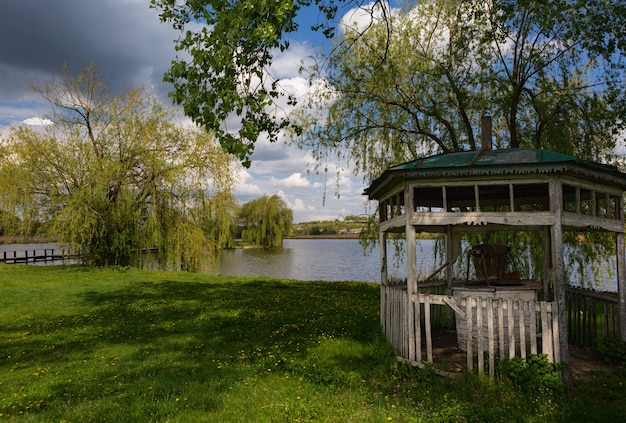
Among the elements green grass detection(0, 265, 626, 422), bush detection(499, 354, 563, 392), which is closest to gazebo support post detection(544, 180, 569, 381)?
bush detection(499, 354, 563, 392)

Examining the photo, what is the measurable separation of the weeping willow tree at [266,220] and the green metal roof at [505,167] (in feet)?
145

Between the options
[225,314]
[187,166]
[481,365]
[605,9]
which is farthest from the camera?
[187,166]

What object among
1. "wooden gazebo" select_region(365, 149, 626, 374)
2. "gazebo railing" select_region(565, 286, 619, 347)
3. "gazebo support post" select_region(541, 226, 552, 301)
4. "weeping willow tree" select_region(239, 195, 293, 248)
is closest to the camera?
"wooden gazebo" select_region(365, 149, 626, 374)

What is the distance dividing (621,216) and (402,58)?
8.67 metres

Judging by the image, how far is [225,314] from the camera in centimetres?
1220

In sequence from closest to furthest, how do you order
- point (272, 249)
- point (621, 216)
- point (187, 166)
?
point (621, 216) < point (187, 166) < point (272, 249)

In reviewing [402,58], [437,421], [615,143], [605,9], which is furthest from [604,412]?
[402,58]

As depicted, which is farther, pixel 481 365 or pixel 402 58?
pixel 402 58

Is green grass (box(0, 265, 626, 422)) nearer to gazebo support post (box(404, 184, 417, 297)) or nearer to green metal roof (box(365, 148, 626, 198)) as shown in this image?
gazebo support post (box(404, 184, 417, 297))

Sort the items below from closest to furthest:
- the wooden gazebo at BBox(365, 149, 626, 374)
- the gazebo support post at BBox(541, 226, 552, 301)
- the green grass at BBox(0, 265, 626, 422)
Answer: the green grass at BBox(0, 265, 626, 422) < the wooden gazebo at BBox(365, 149, 626, 374) < the gazebo support post at BBox(541, 226, 552, 301)

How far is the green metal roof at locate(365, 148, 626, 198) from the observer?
6570 millimetres

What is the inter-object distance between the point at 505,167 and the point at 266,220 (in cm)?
4584

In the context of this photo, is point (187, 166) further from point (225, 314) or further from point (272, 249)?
point (272, 249)

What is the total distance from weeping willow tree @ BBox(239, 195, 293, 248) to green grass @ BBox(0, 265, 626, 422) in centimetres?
3824
